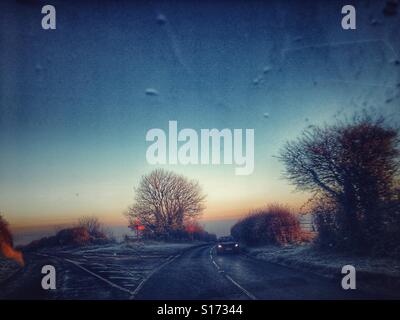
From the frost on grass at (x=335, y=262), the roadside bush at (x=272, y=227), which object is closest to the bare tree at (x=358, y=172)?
the frost on grass at (x=335, y=262)

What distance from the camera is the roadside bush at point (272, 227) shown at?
19547 mm

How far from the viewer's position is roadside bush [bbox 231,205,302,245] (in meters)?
19.5

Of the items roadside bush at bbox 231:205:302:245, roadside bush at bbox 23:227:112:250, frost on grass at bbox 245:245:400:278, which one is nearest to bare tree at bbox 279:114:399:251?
frost on grass at bbox 245:245:400:278

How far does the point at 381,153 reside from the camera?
1046 centimetres

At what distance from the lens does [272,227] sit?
68.2ft

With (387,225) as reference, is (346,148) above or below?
above

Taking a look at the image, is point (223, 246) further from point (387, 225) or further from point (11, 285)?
point (11, 285)

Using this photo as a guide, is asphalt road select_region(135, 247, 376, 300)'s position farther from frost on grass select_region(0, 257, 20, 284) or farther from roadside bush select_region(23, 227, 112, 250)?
roadside bush select_region(23, 227, 112, 250)

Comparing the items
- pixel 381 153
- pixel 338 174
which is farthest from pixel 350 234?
pixel 381 153

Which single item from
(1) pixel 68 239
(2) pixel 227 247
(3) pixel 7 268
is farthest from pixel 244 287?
(1) pixel 68 239

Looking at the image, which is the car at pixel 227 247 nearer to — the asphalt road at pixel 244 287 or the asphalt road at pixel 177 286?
the asphalt road at pixel 177 286

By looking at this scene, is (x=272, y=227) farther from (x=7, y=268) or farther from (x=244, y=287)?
(x=7, y=268)

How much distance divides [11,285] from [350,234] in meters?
11.3
